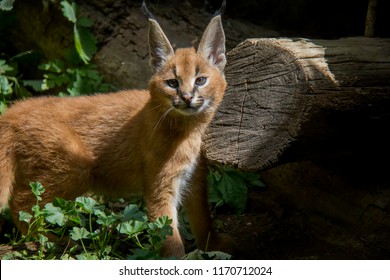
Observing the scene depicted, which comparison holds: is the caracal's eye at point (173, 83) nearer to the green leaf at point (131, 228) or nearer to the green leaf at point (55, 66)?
the green leaf at point (131, 228)

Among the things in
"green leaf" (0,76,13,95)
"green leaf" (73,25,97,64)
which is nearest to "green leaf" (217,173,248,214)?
"green leaf" (73,25,97,64)

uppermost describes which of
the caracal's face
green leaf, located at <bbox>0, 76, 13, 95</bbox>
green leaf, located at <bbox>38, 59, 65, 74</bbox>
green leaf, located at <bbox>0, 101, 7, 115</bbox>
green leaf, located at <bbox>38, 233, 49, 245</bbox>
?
the caracal's face

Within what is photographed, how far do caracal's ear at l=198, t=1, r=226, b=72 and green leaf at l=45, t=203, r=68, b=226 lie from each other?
6.36ft

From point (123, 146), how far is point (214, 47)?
137 centimetres

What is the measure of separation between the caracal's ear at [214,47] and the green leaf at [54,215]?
1937 millimetres

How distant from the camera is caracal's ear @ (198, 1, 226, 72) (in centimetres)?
540

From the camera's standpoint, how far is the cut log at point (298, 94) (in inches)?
182

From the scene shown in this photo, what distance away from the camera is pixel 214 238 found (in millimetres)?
5770

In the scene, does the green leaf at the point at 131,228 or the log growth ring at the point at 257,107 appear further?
the green leaf at the point at 131,228

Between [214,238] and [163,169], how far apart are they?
919 mm

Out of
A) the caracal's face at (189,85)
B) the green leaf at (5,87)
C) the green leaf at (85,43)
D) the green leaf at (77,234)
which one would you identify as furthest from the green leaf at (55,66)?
the green leaf at (77,234)

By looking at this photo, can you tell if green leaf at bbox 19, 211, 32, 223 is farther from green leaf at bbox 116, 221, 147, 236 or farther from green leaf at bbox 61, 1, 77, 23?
green leaf at bbox 61, 1, 77, 23

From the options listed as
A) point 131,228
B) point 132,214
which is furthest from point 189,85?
point 131,228

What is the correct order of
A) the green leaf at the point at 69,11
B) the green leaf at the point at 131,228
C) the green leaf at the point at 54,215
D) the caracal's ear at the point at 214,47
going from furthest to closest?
1. the green leaf at the point at 69,11
2. the caracal's ear at the point at 214,47
3. the green leaf at the point at 54,215
4. the green leaf at the point at 131,228
